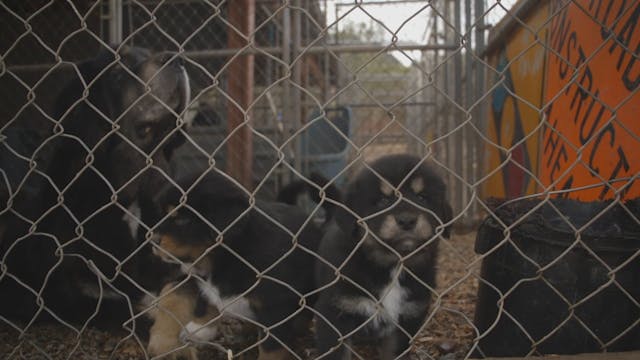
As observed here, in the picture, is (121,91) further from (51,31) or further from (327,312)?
(51,31)

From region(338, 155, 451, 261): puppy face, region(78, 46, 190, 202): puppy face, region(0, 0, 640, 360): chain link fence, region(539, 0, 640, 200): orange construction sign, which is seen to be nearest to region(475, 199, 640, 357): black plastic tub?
region(0, 0, 640, 360): chain link fence

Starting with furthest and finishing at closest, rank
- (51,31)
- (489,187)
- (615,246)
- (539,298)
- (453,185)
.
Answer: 1. (51,31)
2. (453,185)
3. (489,187)
4. (539,298)
5. (615,246)

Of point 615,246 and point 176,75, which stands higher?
point 176,75

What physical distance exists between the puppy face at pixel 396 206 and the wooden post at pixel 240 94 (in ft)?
12.8

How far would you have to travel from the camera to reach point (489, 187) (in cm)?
623

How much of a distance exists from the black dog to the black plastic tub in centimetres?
197

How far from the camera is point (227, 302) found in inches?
102

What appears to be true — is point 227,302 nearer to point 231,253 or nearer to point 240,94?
point 231,253

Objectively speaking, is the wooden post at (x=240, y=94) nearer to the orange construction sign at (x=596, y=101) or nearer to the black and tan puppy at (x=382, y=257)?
the orange construction sign at (x=596, y=101)

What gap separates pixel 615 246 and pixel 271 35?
7.44m

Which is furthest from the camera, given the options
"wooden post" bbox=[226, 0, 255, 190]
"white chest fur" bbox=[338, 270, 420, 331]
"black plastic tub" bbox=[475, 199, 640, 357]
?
"wooden post" bbox=[226, 0, 255, 190]

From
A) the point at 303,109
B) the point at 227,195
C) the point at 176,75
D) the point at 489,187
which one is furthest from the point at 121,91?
the point at 303,109

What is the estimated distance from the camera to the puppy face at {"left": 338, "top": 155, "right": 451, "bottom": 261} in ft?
7.31

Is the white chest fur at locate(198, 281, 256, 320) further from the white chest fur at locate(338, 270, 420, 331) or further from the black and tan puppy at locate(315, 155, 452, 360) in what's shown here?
the white chest fur at locate(338, 270, 420, 331)
